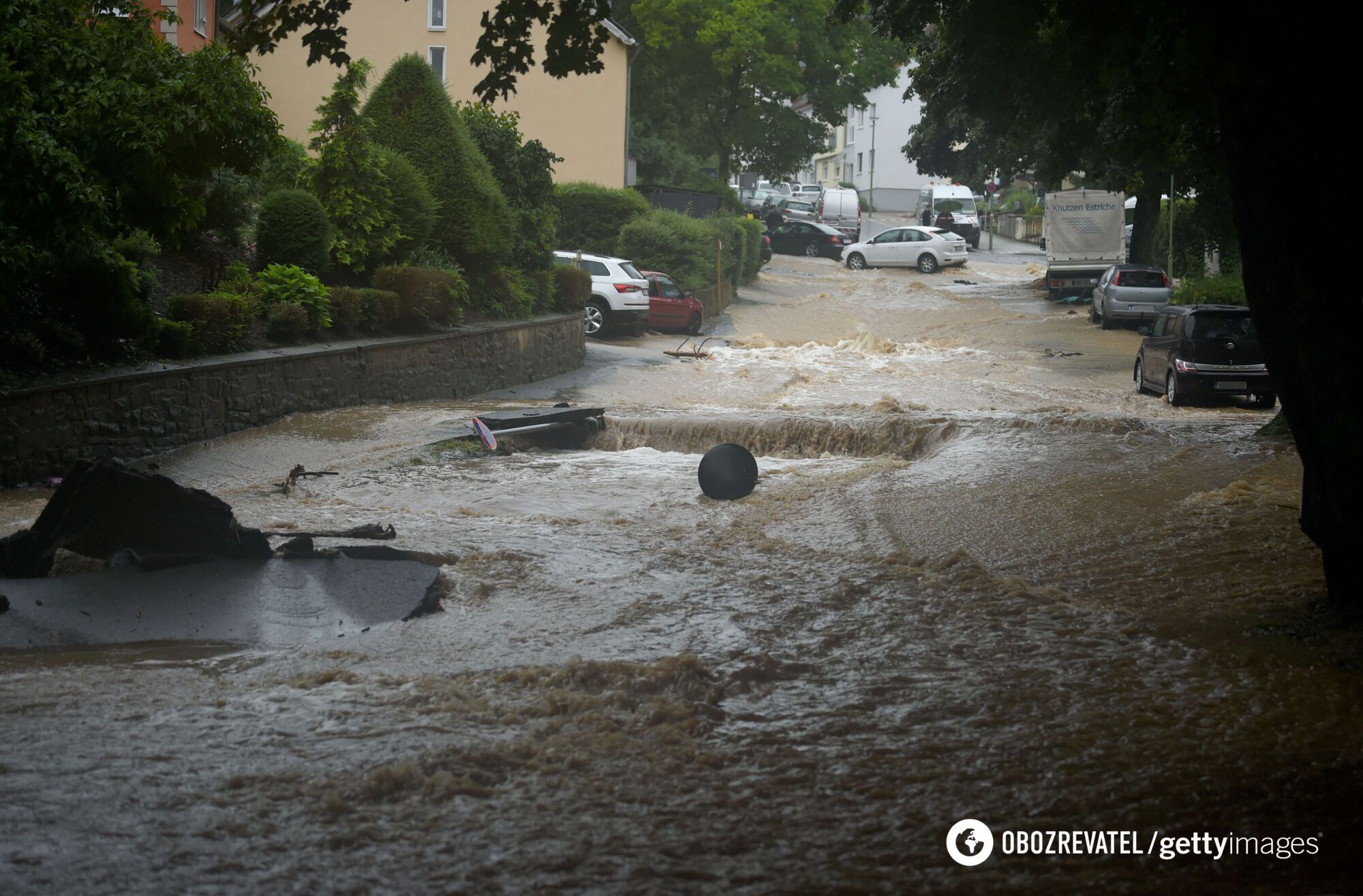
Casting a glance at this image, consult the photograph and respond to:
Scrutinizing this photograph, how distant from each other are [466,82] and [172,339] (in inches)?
1100

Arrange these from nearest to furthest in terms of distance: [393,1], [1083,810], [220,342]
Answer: [1083,810] → [220,342] → [393,1]

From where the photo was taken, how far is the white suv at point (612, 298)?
1085 inches

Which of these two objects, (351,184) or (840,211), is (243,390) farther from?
(840,211)

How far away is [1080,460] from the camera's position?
1350 cm

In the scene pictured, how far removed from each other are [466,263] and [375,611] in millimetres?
15065

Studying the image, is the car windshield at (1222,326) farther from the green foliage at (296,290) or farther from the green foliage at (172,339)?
the green foliage at (172,339)

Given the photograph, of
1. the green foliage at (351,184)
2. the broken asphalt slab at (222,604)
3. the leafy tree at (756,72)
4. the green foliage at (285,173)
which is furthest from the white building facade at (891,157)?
the broken asphalt slab at (222,604)

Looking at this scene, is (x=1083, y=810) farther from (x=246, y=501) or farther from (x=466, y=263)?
(x=466, y=263)

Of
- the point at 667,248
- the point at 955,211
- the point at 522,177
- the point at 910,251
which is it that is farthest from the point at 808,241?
the point at 522,177

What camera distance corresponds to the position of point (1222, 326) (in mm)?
18453

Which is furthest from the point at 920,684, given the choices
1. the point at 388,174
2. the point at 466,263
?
the point at 466,263

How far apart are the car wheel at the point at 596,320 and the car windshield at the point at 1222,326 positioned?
1311 cm

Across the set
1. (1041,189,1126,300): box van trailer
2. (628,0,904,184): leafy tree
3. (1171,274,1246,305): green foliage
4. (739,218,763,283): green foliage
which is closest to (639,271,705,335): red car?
(739,218,763,283): green foliage

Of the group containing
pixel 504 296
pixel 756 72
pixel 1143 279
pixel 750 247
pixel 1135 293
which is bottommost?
pixel 504 296
